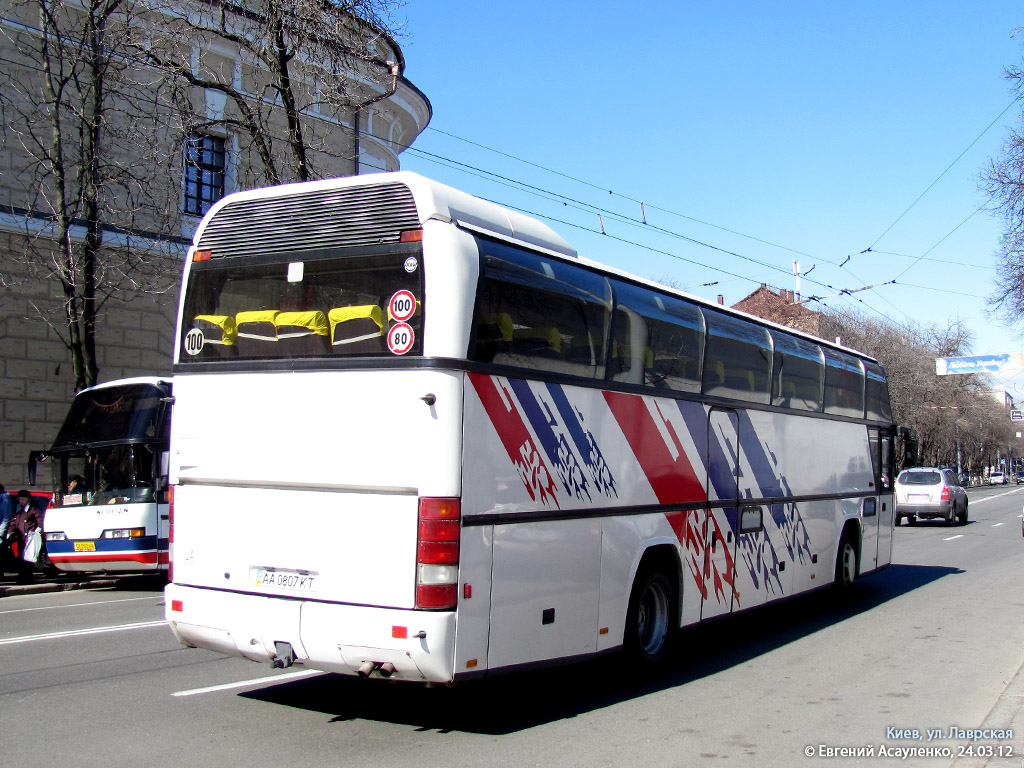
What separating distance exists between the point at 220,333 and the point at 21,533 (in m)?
10.4

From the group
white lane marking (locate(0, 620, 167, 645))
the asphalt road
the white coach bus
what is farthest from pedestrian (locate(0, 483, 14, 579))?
the white coach bus

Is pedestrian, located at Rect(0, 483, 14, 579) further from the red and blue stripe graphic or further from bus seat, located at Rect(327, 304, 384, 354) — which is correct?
the red and blue stripe graphic

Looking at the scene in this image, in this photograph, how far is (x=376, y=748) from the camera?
5695 millimetres

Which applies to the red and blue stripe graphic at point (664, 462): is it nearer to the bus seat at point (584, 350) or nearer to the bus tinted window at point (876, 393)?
the bus seat at point (584, 350)

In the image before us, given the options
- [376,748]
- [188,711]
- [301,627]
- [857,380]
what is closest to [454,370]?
[301,627]

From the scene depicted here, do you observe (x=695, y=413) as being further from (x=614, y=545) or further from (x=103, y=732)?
(x=103, y=732)

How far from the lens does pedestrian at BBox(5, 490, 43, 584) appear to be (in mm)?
14703

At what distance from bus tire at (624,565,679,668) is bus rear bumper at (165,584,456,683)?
7.89 ft

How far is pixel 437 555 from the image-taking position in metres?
5.66

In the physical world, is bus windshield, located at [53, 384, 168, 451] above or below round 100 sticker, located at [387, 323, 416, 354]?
below

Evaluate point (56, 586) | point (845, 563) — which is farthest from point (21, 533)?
point (845, 563)

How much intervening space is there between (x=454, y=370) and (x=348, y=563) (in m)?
1.39

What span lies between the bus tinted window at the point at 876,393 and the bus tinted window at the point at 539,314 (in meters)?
7.66

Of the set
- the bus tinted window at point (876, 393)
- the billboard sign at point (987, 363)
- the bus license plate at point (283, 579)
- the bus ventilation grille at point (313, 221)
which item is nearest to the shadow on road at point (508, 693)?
the bus license plate at point (283, 579)
